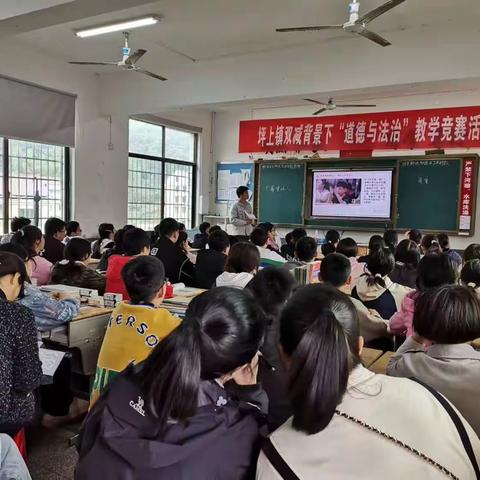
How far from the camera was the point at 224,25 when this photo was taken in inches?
197

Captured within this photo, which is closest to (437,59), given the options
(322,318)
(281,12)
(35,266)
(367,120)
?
(281,12)

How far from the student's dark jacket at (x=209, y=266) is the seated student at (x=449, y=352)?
89.9 inches

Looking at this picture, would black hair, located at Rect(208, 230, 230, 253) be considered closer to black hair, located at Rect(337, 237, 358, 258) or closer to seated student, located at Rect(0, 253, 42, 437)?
black hair, located at Rect(337, 237, 358, 258)

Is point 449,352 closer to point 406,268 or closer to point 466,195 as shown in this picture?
point 406,268

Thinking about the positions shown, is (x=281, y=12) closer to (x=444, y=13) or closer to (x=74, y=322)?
(x=444, y=13)

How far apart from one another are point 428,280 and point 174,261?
2.20m

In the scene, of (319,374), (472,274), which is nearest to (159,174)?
(472,274)

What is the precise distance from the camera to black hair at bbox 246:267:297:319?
1771mm

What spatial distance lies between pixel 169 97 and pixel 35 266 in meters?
3.96

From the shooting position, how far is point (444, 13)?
14.8 feet

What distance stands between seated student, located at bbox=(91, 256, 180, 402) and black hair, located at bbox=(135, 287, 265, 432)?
2.54 feet

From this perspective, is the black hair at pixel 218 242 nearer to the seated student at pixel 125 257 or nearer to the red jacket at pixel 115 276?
the seated student at pixel 125 257

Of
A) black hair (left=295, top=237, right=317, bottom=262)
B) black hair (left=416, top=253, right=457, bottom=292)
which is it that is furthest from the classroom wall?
black hair (left=416, top=253, right=457, bottom=292)

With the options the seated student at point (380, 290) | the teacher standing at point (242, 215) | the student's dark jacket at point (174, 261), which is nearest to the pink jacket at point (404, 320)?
the seated student at point (380, 290)
